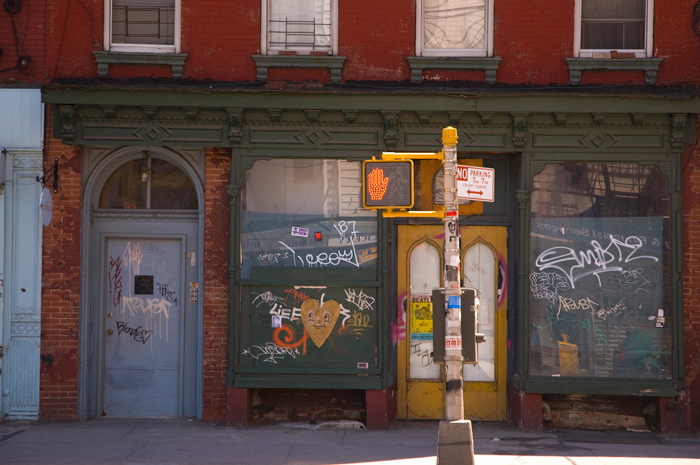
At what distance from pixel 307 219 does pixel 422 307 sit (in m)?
1.98

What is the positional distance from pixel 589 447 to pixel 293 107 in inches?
220

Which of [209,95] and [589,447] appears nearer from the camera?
[589,447]

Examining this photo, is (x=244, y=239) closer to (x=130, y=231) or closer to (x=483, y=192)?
(x=130, y=231)

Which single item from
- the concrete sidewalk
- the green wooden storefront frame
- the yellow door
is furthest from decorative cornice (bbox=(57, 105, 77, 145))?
the yellow door

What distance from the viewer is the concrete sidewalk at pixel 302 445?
8.65m

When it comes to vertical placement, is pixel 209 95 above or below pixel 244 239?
above

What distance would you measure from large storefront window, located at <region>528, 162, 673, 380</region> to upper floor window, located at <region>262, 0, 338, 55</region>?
3458 mm

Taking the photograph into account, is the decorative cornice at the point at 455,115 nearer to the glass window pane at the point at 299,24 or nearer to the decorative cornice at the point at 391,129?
the decorative cornice at the point at 391,129

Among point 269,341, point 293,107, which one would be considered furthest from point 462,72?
point 269,341

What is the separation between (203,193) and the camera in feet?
34.7

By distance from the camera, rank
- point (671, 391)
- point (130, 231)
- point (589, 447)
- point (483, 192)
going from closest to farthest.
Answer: point (483, 192)
point (589, 447)
point (671, 391)
point (130, 231)

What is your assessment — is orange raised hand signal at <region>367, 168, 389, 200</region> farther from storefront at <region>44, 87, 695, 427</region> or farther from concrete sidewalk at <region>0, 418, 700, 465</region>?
concrete sidewalk at <region>0, 418, 700, 465</region>

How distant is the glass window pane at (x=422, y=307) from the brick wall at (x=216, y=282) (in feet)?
8.33

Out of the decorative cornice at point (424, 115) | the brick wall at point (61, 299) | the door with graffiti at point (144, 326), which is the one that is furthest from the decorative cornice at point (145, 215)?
the decorative cornice at point (424, 115)
